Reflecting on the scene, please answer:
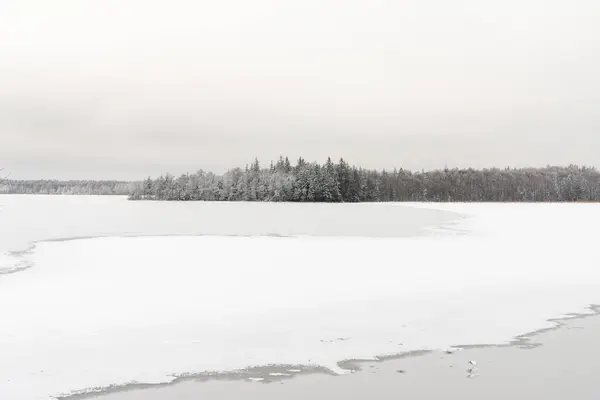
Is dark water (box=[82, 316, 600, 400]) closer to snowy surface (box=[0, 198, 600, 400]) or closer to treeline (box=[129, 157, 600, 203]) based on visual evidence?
snowy surface (box=[0, 198, 600, 400])

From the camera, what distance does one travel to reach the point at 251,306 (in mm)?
9930

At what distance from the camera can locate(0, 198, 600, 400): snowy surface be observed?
6.79 m

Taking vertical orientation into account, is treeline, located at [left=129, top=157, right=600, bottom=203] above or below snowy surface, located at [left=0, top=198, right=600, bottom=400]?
above

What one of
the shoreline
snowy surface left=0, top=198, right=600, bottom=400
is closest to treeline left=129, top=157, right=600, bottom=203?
snowy surface left=0, top=198, right=600, bottom=400

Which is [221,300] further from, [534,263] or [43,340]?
[534,263]

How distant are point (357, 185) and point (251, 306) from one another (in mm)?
105575

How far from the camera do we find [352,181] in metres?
112

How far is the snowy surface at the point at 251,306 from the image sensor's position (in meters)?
6.79

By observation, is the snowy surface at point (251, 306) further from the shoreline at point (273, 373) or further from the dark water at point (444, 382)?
the dark water at point (444, 382)

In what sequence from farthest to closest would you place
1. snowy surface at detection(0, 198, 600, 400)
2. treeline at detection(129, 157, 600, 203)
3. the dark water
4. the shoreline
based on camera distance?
treeline at detection(129, 157, 600, 203), snowy surface at detection(0, 198, 600, 400), the shoreline, the dark water

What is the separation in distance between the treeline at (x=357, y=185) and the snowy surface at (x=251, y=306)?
9149cm

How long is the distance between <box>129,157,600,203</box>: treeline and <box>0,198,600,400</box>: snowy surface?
300 ft

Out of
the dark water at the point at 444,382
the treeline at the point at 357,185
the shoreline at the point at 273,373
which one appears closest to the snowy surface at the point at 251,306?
the shoreline at the point at 273,373

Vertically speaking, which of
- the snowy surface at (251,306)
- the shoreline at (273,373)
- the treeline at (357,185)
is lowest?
the shoreline at (273,373)
